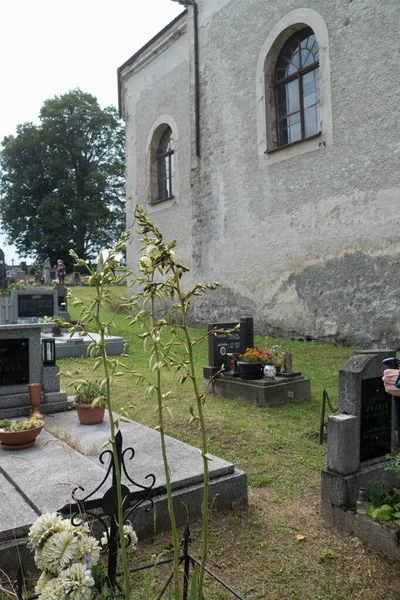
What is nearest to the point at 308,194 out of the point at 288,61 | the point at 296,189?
the point at 296,189

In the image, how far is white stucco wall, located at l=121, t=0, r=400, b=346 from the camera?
903 cm

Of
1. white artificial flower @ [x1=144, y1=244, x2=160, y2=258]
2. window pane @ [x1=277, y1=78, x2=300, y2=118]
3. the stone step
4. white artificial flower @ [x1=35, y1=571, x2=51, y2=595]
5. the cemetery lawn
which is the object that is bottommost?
the cemetery lawn

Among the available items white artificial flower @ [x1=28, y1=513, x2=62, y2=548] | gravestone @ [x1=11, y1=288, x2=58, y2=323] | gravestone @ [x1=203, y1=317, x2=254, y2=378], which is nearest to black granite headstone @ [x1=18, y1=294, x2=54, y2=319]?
gravestone @ [x1=11, y1=288, x2=58, y2=323]

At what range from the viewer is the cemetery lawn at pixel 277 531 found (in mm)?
2668

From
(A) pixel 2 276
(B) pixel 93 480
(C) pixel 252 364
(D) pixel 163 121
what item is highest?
(D) pixel 163 121

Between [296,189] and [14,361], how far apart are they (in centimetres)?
720

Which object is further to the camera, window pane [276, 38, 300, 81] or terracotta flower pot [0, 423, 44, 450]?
window pane [276, 38, 300, 81]

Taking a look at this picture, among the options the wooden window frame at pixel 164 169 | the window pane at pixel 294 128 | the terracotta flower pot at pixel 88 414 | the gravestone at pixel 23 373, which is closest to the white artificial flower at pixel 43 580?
the terracotta flower pot at pixel 88 414

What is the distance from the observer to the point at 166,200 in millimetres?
14680

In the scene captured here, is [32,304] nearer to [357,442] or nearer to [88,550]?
[357,442]

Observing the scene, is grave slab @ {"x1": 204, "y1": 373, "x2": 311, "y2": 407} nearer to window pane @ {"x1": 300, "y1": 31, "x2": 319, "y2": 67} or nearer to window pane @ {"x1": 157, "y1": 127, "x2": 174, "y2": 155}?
window pane @ {"x1": 300, "y1": 31, "x2": 319, "y2": 67}

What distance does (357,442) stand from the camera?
3.47m

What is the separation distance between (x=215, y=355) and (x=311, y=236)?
4.29 metres

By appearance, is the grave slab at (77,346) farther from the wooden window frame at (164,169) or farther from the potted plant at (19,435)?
the wooden window frame at (164,169)
